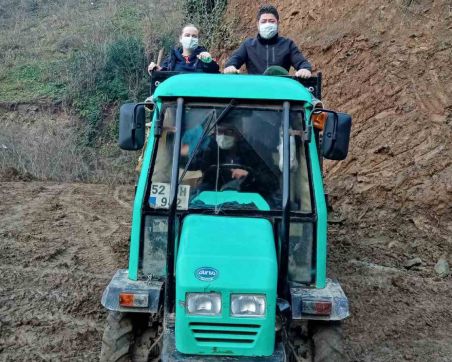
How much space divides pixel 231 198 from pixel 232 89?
30.2 inches

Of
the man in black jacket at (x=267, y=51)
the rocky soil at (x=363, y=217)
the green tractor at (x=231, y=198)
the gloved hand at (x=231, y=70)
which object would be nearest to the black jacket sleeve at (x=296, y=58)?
the man in black jacket at (x=267, y=51)

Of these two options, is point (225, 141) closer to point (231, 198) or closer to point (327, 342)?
point (231, 198)

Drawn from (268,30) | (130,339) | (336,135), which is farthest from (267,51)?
(130,339)

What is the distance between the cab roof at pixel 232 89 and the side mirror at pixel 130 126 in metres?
0.20

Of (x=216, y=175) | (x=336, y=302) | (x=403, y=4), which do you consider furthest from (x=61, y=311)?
(x=403, y=4)

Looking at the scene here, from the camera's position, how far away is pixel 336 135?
15.3 feet

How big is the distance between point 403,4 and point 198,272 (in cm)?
760

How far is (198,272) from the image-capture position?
3875 millimetres

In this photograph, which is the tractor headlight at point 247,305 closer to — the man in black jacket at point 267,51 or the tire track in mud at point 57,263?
the tire track in mud at point 57,263

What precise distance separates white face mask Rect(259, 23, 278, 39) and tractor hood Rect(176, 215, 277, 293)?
2950 mm

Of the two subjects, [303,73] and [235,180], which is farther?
[303,73]

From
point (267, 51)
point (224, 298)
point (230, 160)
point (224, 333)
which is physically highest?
point (267, 51)

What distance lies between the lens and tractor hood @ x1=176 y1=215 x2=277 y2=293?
3.86m

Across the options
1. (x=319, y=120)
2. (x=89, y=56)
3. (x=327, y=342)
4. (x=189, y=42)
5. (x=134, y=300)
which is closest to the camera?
(x=134, y=300)
